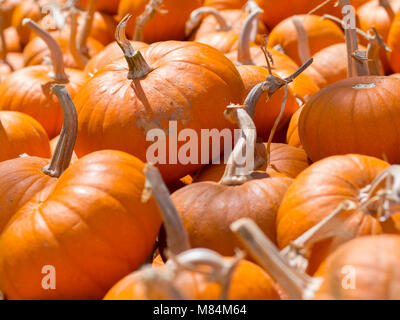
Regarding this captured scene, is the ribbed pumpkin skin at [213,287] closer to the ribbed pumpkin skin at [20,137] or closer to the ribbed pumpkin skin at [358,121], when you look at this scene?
the ribbed pumpkin skin at [358,121]

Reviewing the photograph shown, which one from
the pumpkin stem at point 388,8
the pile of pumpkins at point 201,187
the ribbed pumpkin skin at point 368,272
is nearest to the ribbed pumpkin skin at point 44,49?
the pile of pumpkins at point 201,187

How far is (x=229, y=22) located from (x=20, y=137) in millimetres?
1918

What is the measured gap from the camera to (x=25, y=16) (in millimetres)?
5180

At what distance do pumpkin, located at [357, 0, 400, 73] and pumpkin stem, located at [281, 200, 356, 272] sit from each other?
2.42 metres

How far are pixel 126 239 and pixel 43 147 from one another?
122cm

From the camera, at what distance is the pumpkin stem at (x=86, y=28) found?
4055 millimetres

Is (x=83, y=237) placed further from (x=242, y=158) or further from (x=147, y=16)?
(x=147, y=16)

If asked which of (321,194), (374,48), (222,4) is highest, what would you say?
(222,4)

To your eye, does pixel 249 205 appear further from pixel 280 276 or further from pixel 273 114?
pixel 273 114

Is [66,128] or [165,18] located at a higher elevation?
[165,18]

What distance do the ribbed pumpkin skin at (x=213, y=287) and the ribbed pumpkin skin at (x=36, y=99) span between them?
1.94m

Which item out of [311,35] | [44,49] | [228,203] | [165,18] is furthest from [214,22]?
[228,203]

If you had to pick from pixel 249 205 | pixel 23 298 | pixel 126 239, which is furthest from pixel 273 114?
pixel 23 298

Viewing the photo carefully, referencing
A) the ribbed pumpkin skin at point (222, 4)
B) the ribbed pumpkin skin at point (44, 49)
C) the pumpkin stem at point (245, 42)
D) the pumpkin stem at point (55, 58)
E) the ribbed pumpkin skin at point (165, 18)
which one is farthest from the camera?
the ribbed pumpkin skin at point (222, 4)
